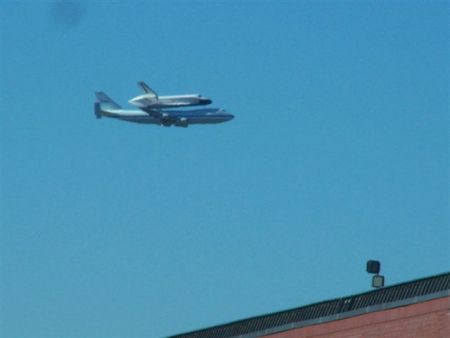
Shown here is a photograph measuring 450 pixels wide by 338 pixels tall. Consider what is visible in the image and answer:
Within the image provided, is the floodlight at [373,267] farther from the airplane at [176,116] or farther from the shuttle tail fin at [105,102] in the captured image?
the shuttle tail fin at [105,102]

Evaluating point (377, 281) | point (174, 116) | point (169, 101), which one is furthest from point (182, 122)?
point (377, 281)

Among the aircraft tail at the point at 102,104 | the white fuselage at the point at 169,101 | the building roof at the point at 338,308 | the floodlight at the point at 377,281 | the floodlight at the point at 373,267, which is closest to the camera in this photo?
the building roof at the point at 338,308

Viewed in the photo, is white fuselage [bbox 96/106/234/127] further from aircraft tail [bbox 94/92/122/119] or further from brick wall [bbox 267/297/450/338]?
brick wall [bbox 267/297/450/338]

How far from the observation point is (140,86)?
12056cm

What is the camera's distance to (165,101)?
114m

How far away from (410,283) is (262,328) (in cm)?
968

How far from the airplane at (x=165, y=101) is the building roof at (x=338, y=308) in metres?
Result: 55.3

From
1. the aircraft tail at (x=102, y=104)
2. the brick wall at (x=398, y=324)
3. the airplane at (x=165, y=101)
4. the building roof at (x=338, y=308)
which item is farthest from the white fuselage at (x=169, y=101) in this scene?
the brick wall at (x=398, y=324)

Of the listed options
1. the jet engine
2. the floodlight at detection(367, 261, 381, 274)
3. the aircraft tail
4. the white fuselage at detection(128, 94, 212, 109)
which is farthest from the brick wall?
the aircraft tail

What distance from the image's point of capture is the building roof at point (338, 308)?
45.2 metres

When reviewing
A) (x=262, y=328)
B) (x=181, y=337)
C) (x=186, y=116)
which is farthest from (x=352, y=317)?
(x=186, y=116)

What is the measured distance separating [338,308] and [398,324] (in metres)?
4.59

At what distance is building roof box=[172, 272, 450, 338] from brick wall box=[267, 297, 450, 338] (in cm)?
21

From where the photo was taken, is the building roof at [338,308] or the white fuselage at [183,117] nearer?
the building roof at [338,308]
